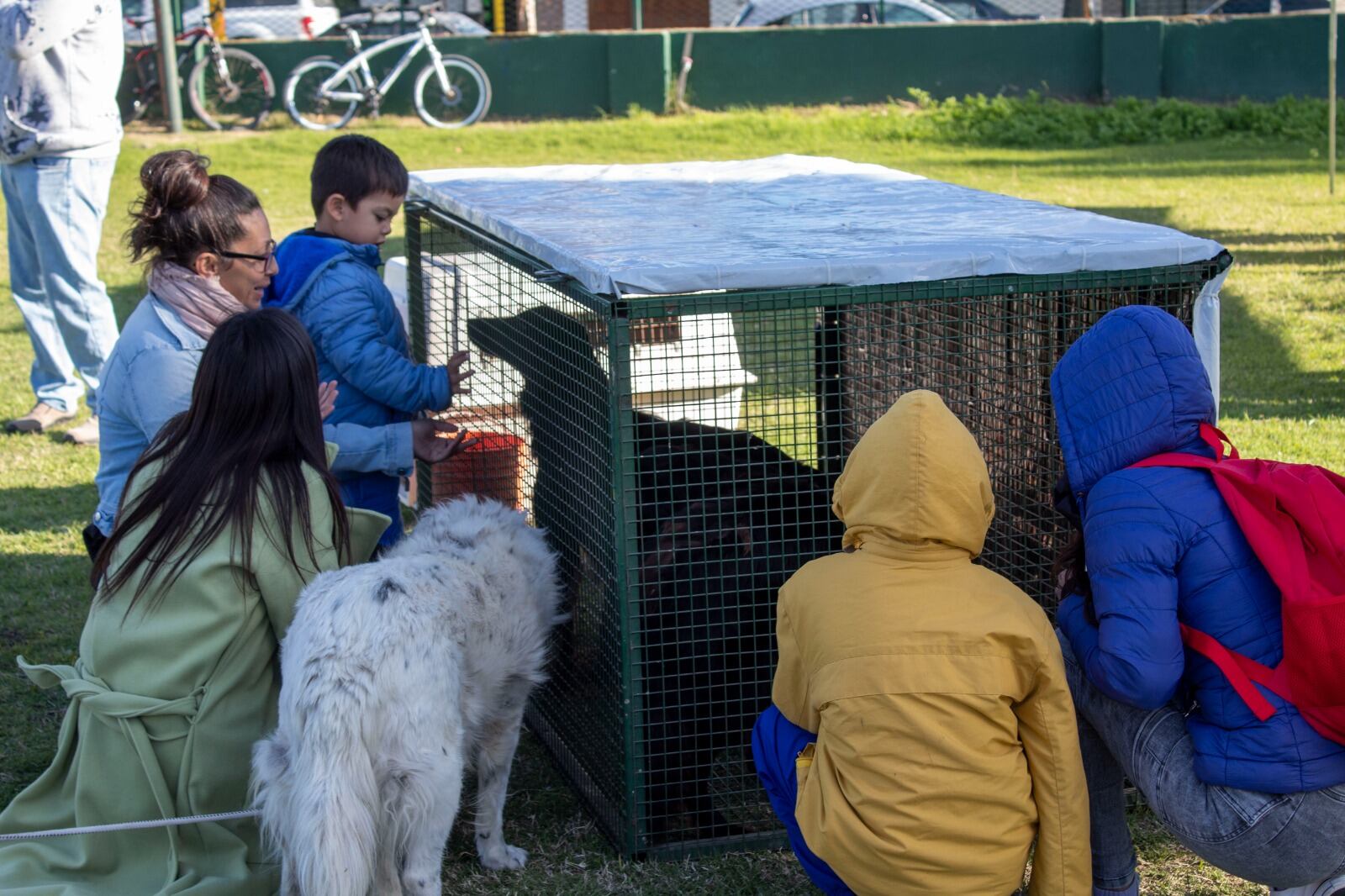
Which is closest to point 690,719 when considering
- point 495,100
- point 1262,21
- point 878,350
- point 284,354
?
point 284,354

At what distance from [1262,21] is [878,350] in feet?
43.0

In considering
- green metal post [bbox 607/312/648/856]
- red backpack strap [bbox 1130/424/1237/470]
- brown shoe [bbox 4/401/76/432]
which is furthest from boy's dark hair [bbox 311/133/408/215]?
brown shoe [bbox 4/401/76/432]

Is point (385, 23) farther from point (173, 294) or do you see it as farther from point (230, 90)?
point (173, 294)

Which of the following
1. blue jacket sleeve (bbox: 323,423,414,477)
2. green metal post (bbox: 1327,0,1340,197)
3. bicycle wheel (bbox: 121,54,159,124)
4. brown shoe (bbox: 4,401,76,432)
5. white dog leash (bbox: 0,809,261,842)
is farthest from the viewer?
bicycle wheel (bbox: 121,54,159,124)

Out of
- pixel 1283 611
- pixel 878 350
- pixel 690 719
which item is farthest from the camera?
pixel 878 350

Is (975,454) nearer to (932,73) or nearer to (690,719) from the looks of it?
(690,719)

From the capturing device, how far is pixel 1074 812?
243 cm

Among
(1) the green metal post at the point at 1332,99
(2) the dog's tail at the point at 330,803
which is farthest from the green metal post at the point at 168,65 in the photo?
(2) the dog's tail at the point at 330,803

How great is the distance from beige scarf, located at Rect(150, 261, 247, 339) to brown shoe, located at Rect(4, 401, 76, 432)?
350cm

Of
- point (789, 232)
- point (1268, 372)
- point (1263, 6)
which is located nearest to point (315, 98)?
point (1268, 372)

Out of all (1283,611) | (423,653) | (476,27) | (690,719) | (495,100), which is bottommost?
(690,719)

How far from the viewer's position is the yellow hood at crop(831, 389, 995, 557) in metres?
2.27

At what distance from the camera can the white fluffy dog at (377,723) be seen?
2.53 metres

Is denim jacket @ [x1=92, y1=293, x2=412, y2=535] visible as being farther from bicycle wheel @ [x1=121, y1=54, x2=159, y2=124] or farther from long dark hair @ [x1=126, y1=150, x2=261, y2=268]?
bicycle wheel @ [x1=121, y1=54, x2=159, y2=124]
